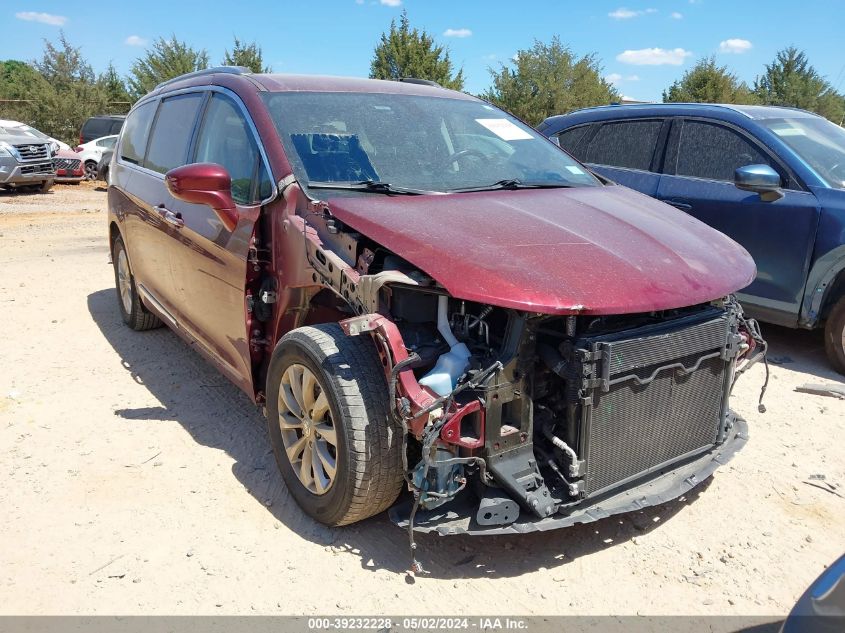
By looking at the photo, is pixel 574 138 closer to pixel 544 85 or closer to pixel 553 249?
pixel 553 249

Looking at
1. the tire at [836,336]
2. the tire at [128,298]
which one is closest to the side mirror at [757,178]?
the tire at [836,336]

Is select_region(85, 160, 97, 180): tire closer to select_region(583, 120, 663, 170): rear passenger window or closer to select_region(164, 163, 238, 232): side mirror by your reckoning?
select_region(583, 120, 663, 170): rear passenger window

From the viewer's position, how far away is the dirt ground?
269cm

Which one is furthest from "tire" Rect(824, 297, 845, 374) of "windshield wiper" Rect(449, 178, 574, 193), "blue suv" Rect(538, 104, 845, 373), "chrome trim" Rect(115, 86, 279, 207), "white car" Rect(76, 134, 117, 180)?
"white car" Rect(76, 134, 117, 180)

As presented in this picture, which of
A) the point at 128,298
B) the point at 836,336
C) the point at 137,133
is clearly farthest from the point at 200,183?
the point at 836,336

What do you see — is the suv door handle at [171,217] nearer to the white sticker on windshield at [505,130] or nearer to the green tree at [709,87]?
the white sticker on windshield at [505,130]

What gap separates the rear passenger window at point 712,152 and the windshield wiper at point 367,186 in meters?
3.32

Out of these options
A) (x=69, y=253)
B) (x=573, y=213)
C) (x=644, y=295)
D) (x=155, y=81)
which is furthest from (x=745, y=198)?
(x=155, y=81)

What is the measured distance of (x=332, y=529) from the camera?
10.2ft

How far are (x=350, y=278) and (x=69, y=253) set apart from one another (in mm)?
8214

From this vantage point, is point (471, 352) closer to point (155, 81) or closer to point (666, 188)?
point (666, 188)

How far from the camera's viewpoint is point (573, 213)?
3221mm

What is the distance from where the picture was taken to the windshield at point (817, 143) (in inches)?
202

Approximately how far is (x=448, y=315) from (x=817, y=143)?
4.19 meters
